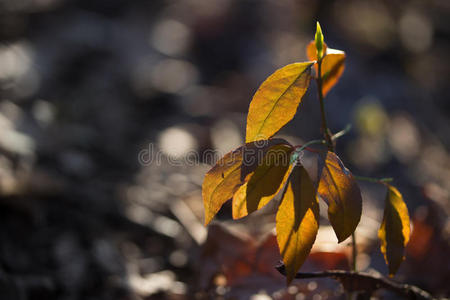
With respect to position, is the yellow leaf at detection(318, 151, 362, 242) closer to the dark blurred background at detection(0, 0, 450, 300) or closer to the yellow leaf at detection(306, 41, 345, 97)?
the yellow leaf at detection(306, 41, 345, 97)

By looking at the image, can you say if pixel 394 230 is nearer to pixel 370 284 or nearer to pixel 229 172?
pixel 370 284

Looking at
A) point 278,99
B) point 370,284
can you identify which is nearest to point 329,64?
point 278,99

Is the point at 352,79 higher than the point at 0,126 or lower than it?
higher

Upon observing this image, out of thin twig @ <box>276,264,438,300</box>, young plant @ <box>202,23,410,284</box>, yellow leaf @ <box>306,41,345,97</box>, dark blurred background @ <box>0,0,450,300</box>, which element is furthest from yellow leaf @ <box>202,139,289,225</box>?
dark blurred background @ <box>0,0,450,300</box>

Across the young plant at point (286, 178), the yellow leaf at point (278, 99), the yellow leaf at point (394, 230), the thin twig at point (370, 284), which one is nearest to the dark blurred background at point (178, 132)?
the thin twig at point (370, 284)

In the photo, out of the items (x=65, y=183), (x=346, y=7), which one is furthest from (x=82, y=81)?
(x=346, y=7)

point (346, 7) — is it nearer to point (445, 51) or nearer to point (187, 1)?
point (445, 51)
